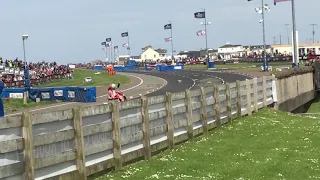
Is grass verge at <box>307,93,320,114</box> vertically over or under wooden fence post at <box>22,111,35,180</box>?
under

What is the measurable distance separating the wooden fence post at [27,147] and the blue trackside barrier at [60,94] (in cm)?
3016

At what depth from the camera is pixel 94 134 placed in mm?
9594

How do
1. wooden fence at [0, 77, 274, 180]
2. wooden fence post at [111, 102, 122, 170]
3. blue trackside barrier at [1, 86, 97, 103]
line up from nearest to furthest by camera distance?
wooden fence at [0, 77, 274, 180] < wooden fence post at [111, 102, 122, 170] < blue trackside barrier at [1, 86, 97, 103]

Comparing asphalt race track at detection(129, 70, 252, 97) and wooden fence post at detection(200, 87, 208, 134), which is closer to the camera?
wooden fence post at detection(200, 87, 208, 134)

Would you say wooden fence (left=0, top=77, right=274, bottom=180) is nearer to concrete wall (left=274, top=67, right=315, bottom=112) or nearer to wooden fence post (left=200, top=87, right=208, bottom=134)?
wooden fence post (left=200, top=87, right=208, bottom=134)

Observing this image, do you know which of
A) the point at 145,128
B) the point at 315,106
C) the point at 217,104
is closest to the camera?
the point at 145,128

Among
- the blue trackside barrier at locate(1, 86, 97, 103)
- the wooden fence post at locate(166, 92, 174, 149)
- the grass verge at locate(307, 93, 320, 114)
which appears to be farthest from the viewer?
the blue trackside barrier at locate(1, 86, 97, 103)

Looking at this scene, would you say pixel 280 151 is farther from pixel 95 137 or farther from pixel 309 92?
pixel 309 92

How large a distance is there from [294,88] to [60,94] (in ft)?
63.5

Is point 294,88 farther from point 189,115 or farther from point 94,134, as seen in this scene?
point 94,134

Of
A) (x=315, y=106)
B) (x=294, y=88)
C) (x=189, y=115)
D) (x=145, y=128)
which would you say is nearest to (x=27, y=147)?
(x=145, y=128)

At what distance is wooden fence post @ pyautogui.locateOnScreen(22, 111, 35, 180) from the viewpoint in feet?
25.3

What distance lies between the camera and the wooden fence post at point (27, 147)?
7.72m

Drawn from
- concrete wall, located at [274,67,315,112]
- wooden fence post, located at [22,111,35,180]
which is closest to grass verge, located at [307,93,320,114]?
concrete wall, located at [274,67,315,112]
